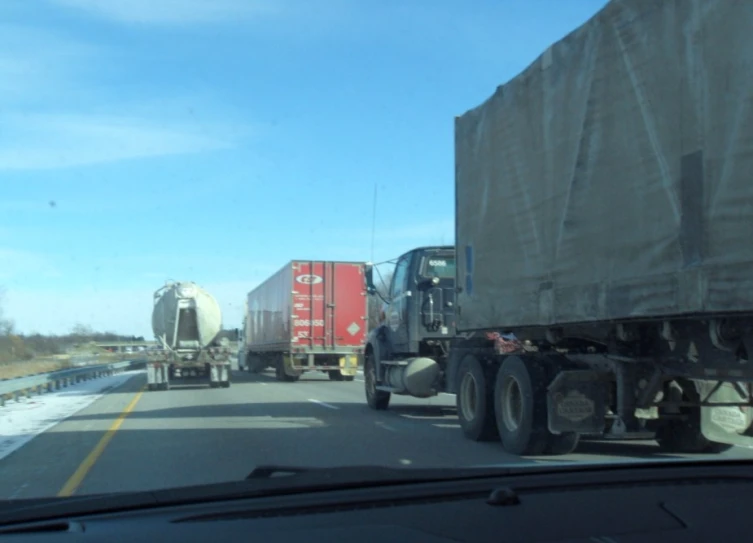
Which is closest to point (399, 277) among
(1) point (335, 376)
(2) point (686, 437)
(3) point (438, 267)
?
(3) point (438, 267)

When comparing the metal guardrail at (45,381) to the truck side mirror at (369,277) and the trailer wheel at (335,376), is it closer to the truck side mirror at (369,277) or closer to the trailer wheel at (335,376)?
the truck side mirror at (369,277)

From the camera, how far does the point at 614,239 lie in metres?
7.93

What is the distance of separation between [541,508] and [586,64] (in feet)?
20.7

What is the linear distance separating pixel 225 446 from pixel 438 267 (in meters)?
5.65

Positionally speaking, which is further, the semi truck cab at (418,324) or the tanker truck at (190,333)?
the tanker truck at (190,333)

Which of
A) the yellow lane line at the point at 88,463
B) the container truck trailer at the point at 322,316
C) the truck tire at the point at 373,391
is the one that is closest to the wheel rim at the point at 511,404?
the yellow lane line at the point at 88,463

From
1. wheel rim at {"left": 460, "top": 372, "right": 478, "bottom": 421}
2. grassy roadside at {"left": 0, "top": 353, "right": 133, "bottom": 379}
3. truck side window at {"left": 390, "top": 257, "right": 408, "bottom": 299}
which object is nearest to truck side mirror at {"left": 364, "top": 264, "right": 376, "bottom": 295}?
truck side window at {"left": 390, "top": 257, "right": 408, "bottom": 299}

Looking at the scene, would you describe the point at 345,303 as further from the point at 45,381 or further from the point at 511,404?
the point at 511,404

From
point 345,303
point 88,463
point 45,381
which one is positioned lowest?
point 88,463

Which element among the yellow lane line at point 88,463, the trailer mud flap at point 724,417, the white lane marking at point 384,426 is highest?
the trailer mud flap at point 724,417

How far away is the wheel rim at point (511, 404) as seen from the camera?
10.2 meters

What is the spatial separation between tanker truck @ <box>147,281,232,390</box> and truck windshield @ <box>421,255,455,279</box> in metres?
14.0

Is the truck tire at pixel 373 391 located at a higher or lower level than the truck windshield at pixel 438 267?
lower

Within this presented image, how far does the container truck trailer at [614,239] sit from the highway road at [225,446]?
82cm
